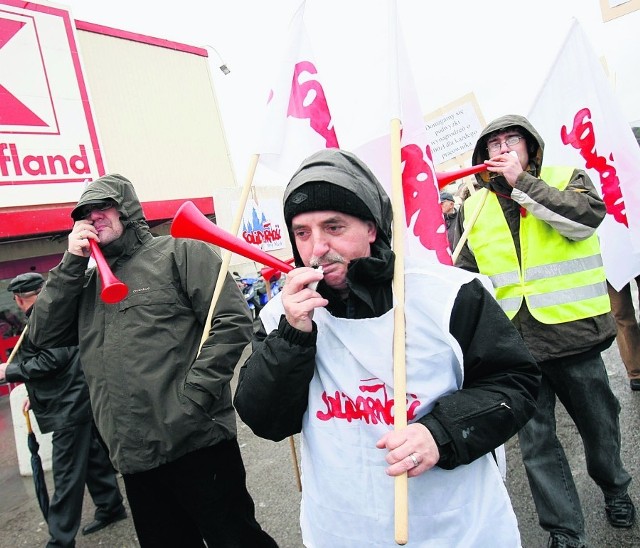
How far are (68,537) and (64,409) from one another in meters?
0.79

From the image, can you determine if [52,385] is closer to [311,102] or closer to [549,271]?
[311,102]

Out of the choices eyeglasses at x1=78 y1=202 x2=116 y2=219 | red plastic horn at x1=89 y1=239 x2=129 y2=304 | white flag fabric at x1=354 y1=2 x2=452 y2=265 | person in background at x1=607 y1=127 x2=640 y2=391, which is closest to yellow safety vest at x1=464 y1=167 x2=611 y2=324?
white flag fabric at x1=354 y1=2 x2=452 y2=265

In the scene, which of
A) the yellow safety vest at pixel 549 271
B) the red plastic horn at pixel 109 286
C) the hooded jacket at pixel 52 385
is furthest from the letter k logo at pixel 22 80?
the yellow safety vest at pixel 549 271

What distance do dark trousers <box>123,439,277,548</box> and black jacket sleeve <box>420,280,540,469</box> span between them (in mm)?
1323

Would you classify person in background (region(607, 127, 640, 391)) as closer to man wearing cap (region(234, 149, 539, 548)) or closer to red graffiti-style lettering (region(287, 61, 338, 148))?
red graffiti-style lettering (region(287, 61, 338, 148))

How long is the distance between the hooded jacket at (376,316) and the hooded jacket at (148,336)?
83 centimetres

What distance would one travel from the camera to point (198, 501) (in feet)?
7.37

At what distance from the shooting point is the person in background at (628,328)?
4.12 metres

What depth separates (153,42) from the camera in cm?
1316

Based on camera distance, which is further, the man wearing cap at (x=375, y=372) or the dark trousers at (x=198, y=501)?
the dark trousers at (x=198, y=501)

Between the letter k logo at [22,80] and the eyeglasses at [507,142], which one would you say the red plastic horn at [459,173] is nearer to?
the eyeglasses at [507,142]

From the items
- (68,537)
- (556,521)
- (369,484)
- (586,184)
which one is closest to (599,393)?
(556,521)

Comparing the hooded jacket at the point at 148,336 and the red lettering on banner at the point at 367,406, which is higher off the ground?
the hooded jacket at the point at 148,336

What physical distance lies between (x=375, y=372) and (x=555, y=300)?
56.3 inches
